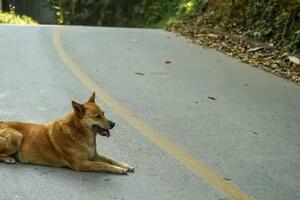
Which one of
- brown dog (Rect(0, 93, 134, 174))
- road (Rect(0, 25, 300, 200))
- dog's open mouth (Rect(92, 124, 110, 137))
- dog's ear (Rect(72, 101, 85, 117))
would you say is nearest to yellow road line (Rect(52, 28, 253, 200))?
road (Rect(0, 25, 300, 200))

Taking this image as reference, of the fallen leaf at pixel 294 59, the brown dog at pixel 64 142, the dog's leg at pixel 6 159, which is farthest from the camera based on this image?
the fallen leaf at pixel 294 59

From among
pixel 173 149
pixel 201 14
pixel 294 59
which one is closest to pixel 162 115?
pixel 173 149

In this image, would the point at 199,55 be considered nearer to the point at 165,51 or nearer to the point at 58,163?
the point at 165,51

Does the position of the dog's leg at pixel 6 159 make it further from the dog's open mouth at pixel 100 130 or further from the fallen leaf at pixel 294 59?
the fallen leaf at pixel 294 59

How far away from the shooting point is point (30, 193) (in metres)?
6.21

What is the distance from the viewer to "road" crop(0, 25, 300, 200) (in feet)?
21.7

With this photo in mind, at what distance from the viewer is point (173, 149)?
7953 millimetres

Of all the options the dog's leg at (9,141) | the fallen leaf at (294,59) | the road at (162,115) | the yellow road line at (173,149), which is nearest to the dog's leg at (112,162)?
the road at (162,115)

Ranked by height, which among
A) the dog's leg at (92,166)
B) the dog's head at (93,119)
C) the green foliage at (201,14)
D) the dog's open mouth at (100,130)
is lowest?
the green foliage at (201,14)

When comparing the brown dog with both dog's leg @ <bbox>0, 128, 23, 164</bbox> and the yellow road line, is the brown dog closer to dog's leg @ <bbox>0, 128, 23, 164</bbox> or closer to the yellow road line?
dog's leg @ <bbox>0, 128, 23, 164</bbox>

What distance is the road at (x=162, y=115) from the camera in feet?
21.7

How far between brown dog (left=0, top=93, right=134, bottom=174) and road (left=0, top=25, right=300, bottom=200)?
0.37 feet

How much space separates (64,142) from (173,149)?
1.68 m

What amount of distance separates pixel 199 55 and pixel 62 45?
11.3ft
